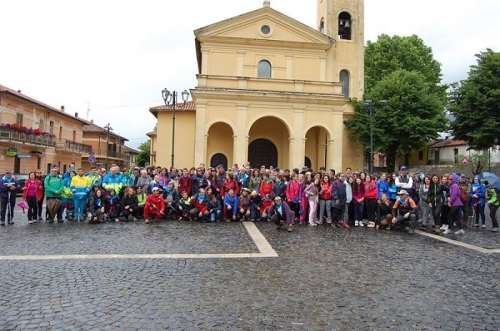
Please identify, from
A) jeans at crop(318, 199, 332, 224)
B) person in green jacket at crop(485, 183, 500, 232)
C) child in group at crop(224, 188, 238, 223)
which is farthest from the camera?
child in group at crop(224, 188, 238, 223)

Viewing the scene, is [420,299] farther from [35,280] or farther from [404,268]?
[35,280]

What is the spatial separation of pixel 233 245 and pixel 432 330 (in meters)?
4.99

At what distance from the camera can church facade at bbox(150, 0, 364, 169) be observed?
24.7 m

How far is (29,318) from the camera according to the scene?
4277mm

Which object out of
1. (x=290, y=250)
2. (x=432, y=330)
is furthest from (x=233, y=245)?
(x=432, y=330)

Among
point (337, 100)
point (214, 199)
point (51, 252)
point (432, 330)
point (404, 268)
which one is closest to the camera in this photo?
point (432, 330)

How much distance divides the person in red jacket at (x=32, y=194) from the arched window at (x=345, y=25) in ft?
82.9

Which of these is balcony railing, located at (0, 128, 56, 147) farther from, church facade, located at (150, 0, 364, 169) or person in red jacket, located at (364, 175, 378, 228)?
person in red jacket, located at (364, 175, 378, 228)

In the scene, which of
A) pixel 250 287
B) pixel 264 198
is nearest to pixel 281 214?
pixel 264 198

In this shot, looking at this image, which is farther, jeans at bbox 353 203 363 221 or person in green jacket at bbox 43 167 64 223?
jeans at bbox 353 203 363 221

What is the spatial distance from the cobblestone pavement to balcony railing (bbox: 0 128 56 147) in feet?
79.1

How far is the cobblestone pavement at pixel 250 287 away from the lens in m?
4.33

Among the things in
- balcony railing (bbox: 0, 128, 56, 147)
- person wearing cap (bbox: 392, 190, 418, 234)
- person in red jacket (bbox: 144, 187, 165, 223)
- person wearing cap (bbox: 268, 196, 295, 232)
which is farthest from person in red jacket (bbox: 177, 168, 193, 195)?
balcony railing (bbox: 0, 128, 56, 147)

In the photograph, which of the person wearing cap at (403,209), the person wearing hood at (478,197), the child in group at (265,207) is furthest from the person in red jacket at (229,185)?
the person wearing hood at (478,197)
